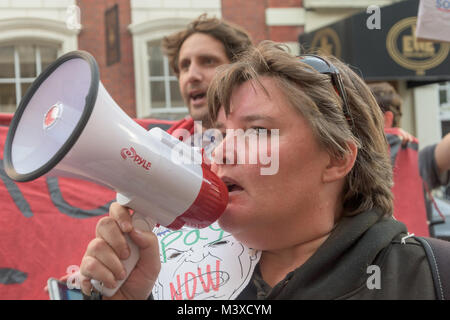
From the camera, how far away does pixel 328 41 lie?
9320mm

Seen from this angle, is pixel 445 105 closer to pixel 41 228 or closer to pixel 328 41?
pixel 328 41

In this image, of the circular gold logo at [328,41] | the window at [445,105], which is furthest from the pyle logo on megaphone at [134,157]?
the window at [445,105]

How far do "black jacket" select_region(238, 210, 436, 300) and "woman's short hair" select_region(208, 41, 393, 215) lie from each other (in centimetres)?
11

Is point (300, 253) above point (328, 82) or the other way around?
the other way around

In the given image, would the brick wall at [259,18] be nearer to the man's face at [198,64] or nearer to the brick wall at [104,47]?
the brick wall at [104,47]

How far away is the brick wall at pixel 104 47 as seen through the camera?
870 centimetres

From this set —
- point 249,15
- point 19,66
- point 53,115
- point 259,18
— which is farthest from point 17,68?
point 53,115

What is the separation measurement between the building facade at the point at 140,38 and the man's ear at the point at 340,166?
22.1 feet

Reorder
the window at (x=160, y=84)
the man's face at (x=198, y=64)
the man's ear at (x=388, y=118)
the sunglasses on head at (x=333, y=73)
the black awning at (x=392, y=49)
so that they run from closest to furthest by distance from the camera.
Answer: the sunglasses on head at (x=333, y=73) < the man's face at (x=198, y=64) < the man's ear at (x=388, y=118) < the black awning at (x=392, y=49) < the window at (x=160, y=84)

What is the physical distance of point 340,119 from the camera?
137 cm

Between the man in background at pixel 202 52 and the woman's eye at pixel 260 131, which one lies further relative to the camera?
the man in background at pixel 202 52
